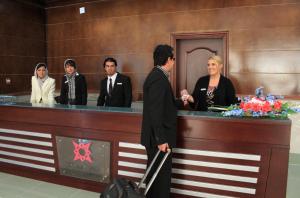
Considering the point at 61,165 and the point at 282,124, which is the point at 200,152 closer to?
the point at 282,124

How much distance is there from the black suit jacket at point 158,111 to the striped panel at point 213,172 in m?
0.35

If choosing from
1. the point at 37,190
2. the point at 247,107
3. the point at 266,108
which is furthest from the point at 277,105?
the point at 37,190

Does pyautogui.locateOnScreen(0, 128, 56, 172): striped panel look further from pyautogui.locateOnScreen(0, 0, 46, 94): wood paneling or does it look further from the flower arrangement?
pyautogui.locateOnScreen(0, 0, 46, 94): wood paneling

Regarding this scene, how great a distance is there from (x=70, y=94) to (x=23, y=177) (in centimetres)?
128

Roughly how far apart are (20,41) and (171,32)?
314 centimetres

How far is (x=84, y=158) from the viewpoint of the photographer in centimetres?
286

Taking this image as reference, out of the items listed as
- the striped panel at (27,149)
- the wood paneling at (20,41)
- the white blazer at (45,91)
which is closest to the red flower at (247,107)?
the striped panel at (27,149)

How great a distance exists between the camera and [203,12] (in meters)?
4.69

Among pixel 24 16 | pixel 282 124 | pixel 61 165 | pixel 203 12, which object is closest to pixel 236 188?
pixel 282 124

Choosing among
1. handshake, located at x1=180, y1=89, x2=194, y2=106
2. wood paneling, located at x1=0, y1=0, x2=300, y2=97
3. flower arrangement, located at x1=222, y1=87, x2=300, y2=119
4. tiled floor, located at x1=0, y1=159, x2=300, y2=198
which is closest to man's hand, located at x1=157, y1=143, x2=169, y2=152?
flower arrangement, located at x1=222, y1=87, x2=300, y2=119

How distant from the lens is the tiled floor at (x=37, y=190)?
277 centimetres

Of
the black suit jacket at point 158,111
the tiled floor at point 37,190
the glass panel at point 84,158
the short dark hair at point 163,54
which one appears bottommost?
the tiled floor at point 37,190

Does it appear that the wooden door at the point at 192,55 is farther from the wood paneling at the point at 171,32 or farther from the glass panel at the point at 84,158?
the glass panel at the point at 84,158

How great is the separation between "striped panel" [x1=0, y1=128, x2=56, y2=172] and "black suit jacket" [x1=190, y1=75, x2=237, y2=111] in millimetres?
1726
